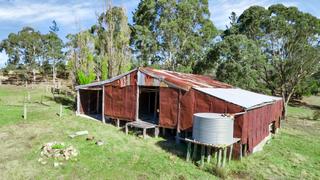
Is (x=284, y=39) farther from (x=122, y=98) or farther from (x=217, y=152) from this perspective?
(x=217, y=152)

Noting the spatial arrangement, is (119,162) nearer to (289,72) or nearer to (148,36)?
(148,36)

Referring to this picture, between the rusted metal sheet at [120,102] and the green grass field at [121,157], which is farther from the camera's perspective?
the rusted metal sheet at [120,102]

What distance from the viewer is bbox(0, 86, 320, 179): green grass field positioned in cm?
1239

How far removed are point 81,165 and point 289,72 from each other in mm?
30255

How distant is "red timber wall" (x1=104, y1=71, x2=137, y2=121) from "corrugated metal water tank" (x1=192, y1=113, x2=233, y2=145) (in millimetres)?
6712

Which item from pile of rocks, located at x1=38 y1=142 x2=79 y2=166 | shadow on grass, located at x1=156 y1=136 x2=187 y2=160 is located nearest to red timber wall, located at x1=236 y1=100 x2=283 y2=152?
shadow on grass, located at x1=156 y1=136 x2=187 y2=160

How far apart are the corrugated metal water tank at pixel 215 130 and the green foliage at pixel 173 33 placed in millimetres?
23497

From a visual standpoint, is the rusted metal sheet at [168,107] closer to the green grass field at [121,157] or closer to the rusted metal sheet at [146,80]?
the rusted metal sheet at [146,80]

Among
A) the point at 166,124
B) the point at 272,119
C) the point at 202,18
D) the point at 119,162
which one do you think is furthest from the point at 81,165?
the point at 202,18

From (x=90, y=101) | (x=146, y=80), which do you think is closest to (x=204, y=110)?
(x=146, y=80)

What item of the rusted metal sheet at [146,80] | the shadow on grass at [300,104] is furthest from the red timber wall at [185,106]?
the shadow on grass at [300,104]

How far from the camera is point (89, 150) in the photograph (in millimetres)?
14602

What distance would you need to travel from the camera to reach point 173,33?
36719 mm

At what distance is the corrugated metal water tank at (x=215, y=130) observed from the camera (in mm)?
13375
